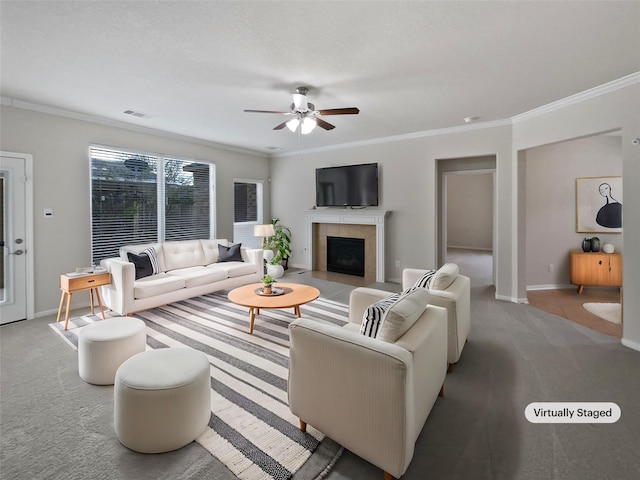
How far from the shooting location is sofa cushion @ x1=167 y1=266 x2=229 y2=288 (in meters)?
Answer: 4.49

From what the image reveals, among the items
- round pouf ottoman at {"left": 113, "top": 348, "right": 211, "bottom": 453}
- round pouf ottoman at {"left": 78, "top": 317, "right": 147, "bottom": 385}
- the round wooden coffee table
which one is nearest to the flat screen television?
the round wooden coffee table

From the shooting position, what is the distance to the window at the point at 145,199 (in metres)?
4.69

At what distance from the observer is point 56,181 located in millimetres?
4199

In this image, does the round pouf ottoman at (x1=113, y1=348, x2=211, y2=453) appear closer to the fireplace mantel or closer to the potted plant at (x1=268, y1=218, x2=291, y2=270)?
the fireplace mantel

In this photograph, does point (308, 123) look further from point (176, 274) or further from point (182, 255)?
point (182, 255)

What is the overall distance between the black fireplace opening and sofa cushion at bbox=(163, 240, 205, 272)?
272 cm

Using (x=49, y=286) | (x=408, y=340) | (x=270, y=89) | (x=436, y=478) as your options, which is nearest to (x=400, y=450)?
(x=436, y=478)

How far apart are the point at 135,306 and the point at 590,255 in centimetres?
687

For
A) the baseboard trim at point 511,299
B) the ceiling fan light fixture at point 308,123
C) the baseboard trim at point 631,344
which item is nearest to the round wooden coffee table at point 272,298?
the ceiling fan light fixture at point 308,123

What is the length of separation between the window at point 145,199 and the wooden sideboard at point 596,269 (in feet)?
21.5

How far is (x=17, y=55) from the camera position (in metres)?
2.70

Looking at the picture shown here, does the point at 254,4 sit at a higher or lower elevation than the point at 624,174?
higher

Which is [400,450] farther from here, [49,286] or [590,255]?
[590,255]

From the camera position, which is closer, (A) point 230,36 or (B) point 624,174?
(A) point 230,36
